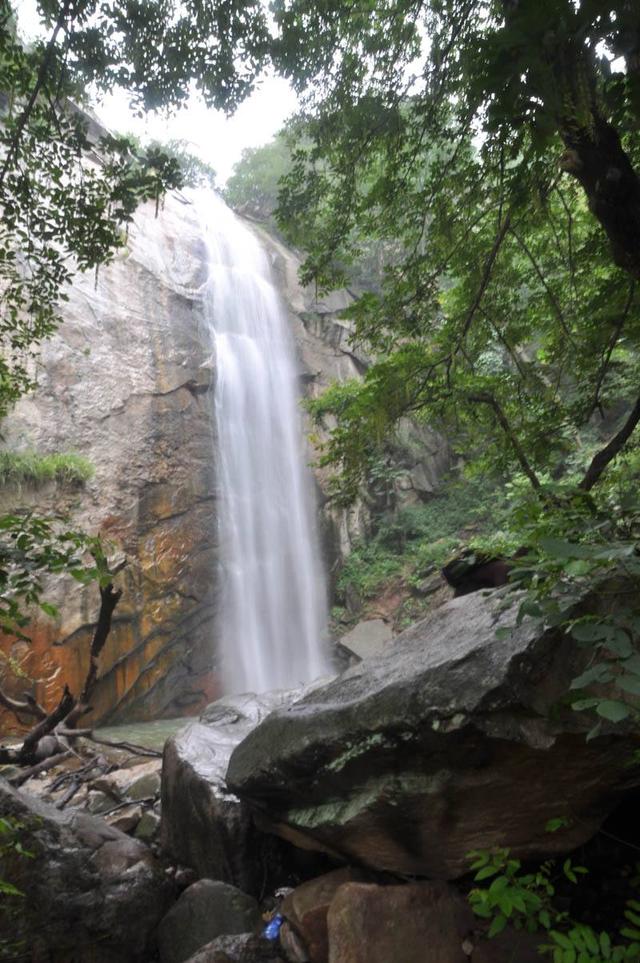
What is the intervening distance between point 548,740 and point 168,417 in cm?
1074

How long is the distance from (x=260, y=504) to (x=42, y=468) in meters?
5.43

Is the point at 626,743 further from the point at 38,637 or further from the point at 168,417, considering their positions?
the point at 168,417

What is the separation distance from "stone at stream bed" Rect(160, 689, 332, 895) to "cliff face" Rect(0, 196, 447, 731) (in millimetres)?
4818

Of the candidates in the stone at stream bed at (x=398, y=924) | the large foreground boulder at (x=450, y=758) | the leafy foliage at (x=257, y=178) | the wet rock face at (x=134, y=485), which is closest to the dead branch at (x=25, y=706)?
the large foreground boulder at (x=450, y=758)

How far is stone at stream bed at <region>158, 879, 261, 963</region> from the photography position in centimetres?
329

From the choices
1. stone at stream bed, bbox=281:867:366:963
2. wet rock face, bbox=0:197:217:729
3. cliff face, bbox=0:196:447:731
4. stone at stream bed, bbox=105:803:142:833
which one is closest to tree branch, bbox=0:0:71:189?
stone at stream bed, bbox=281:867:366:963

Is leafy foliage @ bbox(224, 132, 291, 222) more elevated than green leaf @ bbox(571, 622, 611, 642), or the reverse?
leafy foliage @ bbox(224, 132, 291, 222)

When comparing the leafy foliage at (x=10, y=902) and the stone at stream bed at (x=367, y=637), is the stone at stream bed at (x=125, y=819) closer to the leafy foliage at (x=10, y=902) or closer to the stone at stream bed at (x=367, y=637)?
the leafy foliage at (x=10, y=902)

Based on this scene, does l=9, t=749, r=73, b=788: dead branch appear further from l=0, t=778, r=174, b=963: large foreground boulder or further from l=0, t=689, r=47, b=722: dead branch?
l=0, t=778, r=174, b=963: large foreground boulder

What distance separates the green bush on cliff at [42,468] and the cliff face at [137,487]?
203 millimetres

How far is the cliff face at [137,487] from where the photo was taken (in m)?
9.32

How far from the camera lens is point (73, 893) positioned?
325 cm

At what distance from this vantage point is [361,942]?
2719mm

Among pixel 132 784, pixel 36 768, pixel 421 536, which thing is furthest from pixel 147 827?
pixel 421 536
